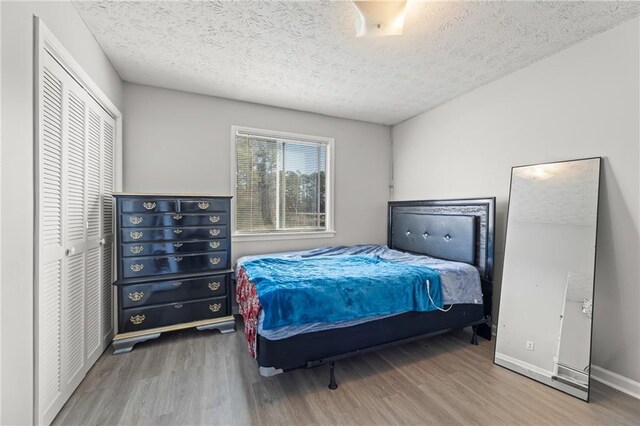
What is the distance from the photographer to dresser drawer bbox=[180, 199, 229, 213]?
2.50 m

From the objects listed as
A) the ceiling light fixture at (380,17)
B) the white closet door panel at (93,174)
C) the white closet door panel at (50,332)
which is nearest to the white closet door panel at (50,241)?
the white closet door panel at (50,332)

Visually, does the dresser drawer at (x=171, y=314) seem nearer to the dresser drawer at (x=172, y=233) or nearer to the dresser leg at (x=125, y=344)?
the dresser leg at (x=125, y=344)

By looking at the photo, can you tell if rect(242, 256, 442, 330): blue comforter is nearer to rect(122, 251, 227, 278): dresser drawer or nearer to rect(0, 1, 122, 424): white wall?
rect(122, 251, 227, 278): dresser drawer

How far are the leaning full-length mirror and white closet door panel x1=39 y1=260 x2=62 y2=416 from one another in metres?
3.02

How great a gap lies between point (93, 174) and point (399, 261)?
2.85 metres

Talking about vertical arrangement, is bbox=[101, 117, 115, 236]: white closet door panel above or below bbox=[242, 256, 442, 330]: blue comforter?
above

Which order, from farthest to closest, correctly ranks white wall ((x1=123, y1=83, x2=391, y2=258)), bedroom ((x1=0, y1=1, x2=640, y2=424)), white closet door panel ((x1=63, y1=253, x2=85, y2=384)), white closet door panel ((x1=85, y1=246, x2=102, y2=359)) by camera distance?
white wall ((x1=123, y1=83, x2=391, y2=258)) < white closet door panel ((x1=85, y1=246, x2=102, y2=359)) < white closet door panel ((x1=63, y1=253, x2=85, y2=384)) < bedroom ((x1=0, y1=1, x2=640, y2=424))

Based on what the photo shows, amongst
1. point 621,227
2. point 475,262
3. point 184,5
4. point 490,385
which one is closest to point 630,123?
point 621,227

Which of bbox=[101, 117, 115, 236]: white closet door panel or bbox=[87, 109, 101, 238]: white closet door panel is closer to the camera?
bbox=[87, 109, 101, 238]: white closet door panel

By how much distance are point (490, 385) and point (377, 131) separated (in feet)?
10.7

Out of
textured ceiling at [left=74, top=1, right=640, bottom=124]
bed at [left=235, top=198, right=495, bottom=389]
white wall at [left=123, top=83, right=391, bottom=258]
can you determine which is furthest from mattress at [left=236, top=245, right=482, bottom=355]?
textured ceiling at [left=74, top=1, right=640, bottom=124]

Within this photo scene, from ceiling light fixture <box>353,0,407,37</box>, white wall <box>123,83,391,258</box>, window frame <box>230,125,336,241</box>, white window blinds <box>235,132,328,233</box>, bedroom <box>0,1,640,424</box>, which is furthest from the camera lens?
white window blinds <box>235,132,328,233</box>

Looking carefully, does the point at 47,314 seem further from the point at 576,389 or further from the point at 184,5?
the point at 576,389

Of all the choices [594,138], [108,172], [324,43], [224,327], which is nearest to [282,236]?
[224,327]
